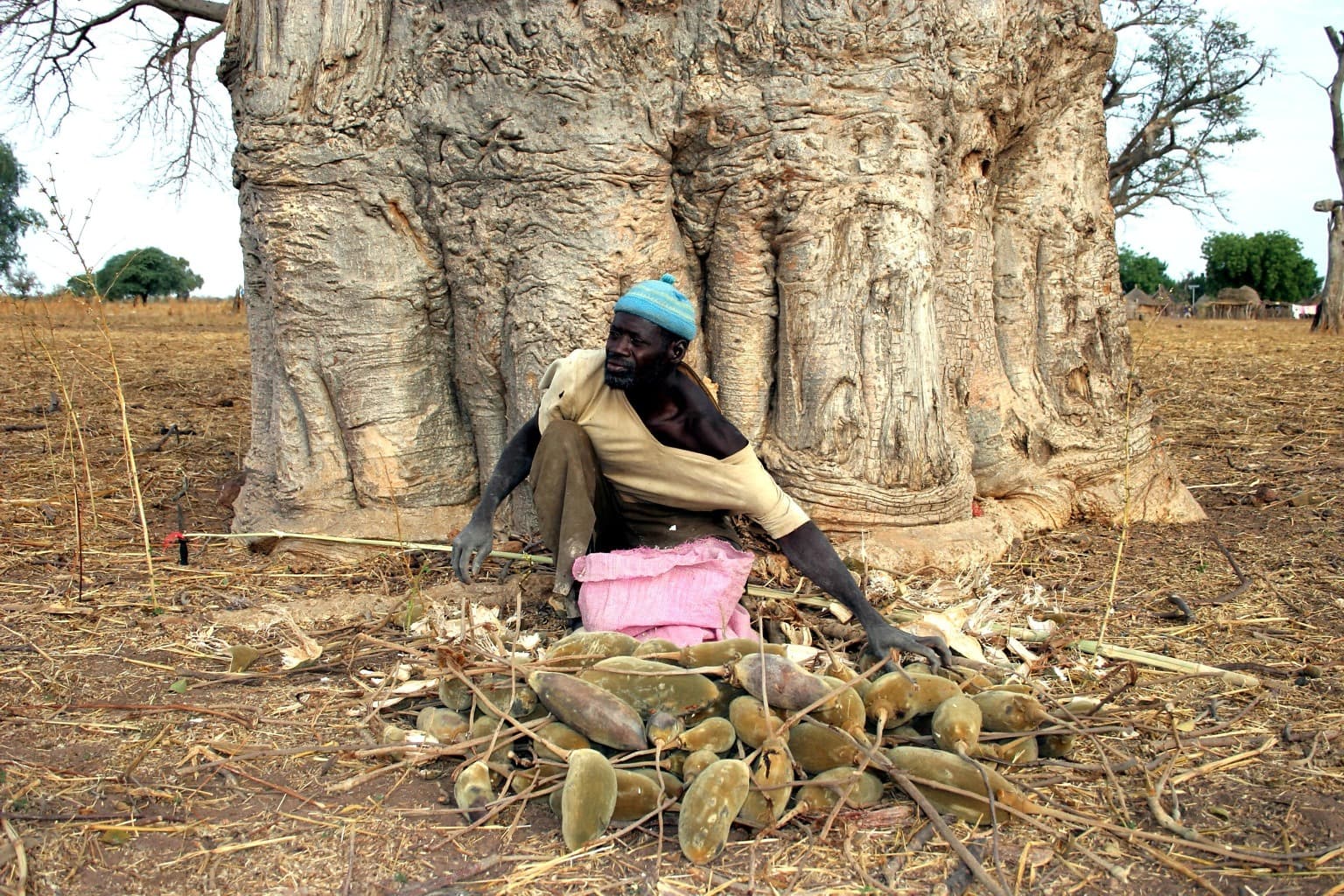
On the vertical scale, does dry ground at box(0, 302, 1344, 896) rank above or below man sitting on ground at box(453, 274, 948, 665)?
below

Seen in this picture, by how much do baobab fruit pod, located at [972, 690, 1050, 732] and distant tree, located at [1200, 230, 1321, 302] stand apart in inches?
1534

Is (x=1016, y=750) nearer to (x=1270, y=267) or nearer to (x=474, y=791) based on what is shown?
(x=474, y=791)

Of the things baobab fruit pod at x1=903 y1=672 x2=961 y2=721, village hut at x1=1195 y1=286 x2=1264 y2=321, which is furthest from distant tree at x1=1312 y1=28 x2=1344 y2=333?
baobab fruit pod at x1=903 y1=672 x2=961 y2=721

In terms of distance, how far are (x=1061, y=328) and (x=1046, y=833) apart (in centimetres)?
309

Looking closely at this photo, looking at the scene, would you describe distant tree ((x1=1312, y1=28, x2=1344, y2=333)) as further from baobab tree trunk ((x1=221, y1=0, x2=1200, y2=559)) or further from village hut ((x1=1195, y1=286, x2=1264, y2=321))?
baobab tree trunk ((x1=221, y1=0, x2=1200, y2=559))

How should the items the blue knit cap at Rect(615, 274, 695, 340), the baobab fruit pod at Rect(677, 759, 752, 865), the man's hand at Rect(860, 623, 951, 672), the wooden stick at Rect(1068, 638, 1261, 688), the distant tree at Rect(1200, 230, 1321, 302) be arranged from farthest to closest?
the distant tree at Rect(1200, 230, 1321, 302) < the blue knit cap at Rect(615, 274, 695, 340) < the wooden stick at Rect(1068, 638, 1261, 688) < the man's hand at Rect(860, 623, 951, 672) < the baobab fruit pod at Rect(677, 759, 752, 865)

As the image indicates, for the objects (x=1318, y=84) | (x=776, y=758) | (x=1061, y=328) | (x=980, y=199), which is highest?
(x=1318, y=84)

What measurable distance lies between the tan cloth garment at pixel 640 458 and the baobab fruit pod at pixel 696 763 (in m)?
0.99

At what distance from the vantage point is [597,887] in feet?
6.26

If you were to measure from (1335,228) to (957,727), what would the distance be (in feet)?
65.1

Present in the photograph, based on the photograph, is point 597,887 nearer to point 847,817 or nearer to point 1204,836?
point 847,817

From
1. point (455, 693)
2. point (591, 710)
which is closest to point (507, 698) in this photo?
point (455, 693)

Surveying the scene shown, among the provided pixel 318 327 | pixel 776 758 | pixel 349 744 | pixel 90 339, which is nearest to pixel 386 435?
pixel 318 327

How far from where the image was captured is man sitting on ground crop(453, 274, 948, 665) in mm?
2947
